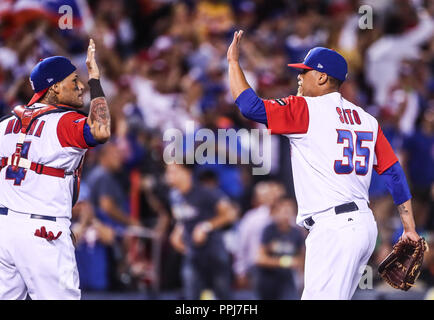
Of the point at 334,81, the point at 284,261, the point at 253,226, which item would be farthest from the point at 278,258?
the point at 334,81

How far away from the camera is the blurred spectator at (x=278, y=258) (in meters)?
10.3

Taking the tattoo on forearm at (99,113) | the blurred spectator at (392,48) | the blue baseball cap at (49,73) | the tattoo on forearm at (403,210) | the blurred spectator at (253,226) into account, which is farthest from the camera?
the blurred spectator at (392,48)

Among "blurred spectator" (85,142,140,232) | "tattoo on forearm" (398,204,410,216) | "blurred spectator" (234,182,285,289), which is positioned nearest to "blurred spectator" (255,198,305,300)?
"blurred spectator" (234,182,285,289)

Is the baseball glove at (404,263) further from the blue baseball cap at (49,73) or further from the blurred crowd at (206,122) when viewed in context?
the blurred crowd at (206,122)

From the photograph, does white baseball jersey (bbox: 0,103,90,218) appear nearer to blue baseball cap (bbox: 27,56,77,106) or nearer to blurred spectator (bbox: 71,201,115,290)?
blue baseball cap (bbox: 27,56,77,106)

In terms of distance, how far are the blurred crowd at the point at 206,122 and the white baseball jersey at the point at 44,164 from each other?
4408 mm

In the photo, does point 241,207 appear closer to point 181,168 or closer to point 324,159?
point 181,168

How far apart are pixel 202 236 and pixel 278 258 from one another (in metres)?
1.07

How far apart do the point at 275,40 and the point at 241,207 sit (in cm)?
388

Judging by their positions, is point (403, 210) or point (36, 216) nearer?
point (36, 216)

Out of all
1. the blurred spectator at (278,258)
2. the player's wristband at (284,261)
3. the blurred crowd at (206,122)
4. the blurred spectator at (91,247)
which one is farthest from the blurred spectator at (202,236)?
the blurred spectator at (91,247)

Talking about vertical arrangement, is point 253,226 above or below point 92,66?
below

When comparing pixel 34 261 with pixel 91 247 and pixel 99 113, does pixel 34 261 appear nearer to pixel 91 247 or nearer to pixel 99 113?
pixel 99 113

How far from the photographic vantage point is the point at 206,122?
1114 centimetres
